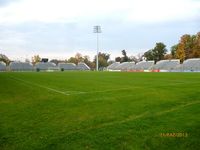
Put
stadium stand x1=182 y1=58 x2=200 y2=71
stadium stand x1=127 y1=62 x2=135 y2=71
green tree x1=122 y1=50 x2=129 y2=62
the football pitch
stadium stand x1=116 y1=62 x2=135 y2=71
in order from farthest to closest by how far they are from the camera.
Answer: green tree x1=122 y1=50 x2=129 y2=62 < stadium stand x1=116 y1=62 x2=135 y2=71 < stadium stand x1=127 y1=62 x2=135 y2=71 < stadium stand x1=182 y1=58 x2=200 y2=71 < the football pitch

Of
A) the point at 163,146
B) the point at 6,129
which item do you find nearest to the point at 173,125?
the point at 163,146

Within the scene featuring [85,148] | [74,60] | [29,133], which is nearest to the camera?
[85,148]

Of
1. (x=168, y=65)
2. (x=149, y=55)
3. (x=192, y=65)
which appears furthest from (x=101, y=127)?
(x=149, y=55)

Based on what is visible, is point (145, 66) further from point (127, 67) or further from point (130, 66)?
point (127, 67)

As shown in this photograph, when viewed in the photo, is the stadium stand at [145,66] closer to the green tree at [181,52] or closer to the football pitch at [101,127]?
the green tree at [181,52]

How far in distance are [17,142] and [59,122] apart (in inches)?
74.6

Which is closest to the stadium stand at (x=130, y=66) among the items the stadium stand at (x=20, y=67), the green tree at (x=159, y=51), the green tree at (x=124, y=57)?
the green tree at (x=159, y=51)

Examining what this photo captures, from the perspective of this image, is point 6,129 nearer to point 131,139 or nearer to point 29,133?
point 29,133

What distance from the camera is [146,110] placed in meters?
9.38

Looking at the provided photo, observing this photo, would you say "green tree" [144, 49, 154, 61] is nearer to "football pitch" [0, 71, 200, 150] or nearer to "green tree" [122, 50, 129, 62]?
"green tree" [122, 50, 129, 62]
